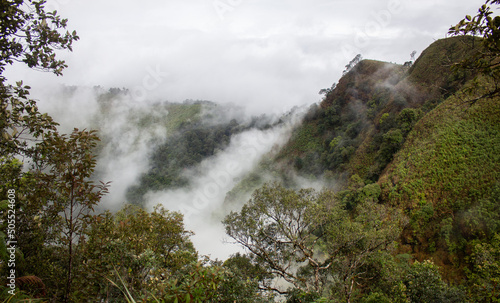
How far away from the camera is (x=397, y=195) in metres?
24.4

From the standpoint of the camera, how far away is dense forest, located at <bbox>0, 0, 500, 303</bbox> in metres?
3.95

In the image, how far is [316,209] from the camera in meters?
12.0

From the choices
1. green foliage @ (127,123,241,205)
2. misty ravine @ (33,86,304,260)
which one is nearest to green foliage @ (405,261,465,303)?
misty ravine @ (33,86,304,260)

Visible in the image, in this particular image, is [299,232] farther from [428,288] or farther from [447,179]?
[447,179]

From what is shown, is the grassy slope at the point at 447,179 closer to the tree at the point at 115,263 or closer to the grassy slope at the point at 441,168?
the grassy slope at the point at 441,168

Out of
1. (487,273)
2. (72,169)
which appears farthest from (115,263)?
(487,273)

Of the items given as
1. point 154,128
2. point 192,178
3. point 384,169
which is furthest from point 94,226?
point 154,128

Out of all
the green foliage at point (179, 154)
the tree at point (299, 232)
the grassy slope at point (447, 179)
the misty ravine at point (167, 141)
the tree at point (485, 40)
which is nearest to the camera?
Answer: the tree at point (485, 40)

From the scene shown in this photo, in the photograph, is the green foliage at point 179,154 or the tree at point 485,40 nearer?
the tree at point 485,40

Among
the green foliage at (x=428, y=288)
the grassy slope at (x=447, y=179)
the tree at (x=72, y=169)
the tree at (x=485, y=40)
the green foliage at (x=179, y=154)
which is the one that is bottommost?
the green foliage at (x=428, y=288)

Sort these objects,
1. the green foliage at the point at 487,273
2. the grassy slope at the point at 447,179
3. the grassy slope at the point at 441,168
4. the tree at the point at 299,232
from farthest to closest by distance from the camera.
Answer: the grassy slope at the point at 441,168, the grassy slope at the point at 447,179, the tree at the point at 299,232, the green foliage at the point at 487,273

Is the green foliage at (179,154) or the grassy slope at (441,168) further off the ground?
the green foliage at (179,154)

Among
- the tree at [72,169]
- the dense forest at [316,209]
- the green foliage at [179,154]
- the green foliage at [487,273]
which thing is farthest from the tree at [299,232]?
the green foliage at [179,154]

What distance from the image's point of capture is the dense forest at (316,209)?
13.0ft
